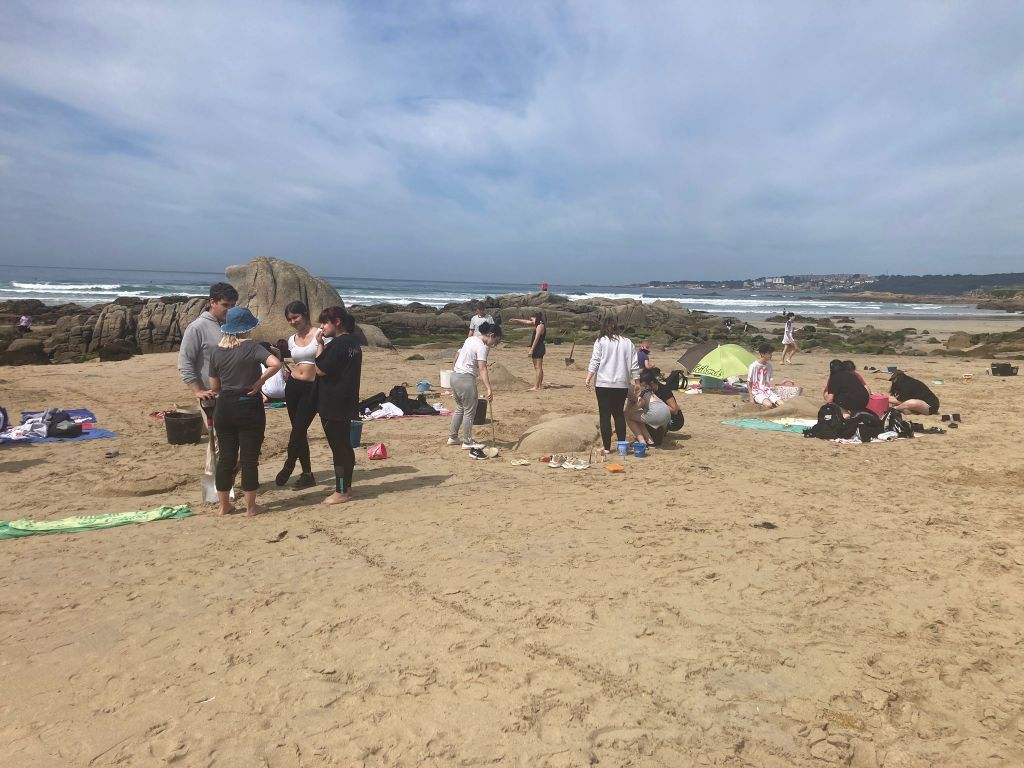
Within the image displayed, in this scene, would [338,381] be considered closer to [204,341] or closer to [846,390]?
[204,341]

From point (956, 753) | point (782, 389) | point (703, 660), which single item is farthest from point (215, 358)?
point (782, 389)

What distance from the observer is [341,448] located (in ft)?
19.8

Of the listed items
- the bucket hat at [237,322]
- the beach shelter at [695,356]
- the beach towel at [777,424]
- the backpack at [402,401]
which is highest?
the bucket hat at [237,322]

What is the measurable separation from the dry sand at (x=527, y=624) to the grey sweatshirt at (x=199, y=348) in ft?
4.11

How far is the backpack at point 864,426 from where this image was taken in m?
8.94

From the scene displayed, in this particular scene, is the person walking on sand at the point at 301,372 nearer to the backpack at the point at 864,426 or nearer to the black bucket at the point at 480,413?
the black bucket at the point at 480,413

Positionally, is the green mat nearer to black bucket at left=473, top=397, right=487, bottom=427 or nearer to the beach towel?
black bucket at left=473, top=397, right=487, bottom=427

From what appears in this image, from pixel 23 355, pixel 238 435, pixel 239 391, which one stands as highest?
pixel 239 391

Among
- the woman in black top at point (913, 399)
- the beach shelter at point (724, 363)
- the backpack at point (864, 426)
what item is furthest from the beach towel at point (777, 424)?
the beach shelter at point (724, 363)

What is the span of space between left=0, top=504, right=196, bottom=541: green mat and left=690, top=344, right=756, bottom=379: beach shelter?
33.9 feet

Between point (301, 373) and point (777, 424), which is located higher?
point (301, 373)

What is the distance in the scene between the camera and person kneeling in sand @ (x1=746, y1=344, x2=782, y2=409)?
1137cm

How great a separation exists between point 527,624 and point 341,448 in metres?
2.85

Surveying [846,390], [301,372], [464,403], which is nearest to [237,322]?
[301,372]
